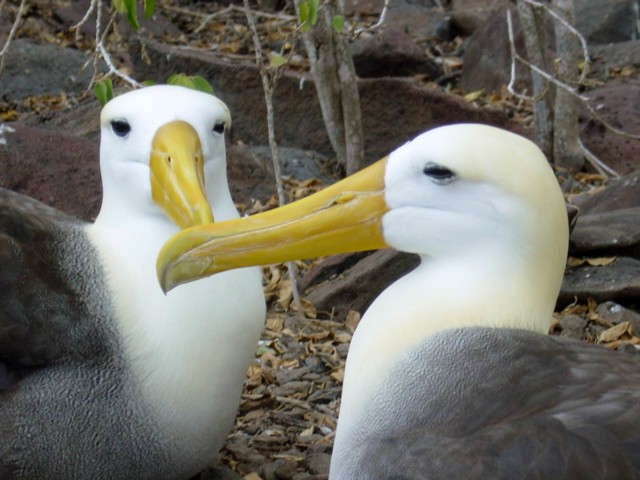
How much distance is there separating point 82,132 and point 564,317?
3940 mm

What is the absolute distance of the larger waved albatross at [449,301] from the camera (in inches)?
115

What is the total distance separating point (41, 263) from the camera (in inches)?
148

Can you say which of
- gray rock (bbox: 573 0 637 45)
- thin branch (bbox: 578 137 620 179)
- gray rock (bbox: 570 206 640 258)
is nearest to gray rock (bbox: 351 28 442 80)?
gray rock (bbox: 573 0 637 45)

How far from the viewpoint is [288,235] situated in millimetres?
3229

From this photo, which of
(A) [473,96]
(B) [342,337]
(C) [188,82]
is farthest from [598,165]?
(C) [188,82]

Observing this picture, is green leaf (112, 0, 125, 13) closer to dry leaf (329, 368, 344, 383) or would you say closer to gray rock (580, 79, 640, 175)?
dry leaf (329, 368, 344, 383)

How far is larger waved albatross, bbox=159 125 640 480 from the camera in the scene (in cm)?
291

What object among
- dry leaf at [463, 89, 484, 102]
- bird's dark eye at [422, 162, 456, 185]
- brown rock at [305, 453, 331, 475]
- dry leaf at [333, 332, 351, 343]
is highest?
bird's dark eye at [422, 162, 456, 185]

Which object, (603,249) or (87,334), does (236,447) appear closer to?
(87,334)

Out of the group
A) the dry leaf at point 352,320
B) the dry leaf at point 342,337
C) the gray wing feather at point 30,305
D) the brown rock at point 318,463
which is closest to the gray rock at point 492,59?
the dry leaf at point 352,320

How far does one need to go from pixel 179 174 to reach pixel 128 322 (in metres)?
0.49

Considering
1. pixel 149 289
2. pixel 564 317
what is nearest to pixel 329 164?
pixel 564 317

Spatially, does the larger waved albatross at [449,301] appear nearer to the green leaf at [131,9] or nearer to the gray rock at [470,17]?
the green leaf at [131,9]

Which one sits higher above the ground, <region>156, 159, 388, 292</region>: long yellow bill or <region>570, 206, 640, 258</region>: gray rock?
<region>156, 159, 388, 292</region>: long yellow bill
